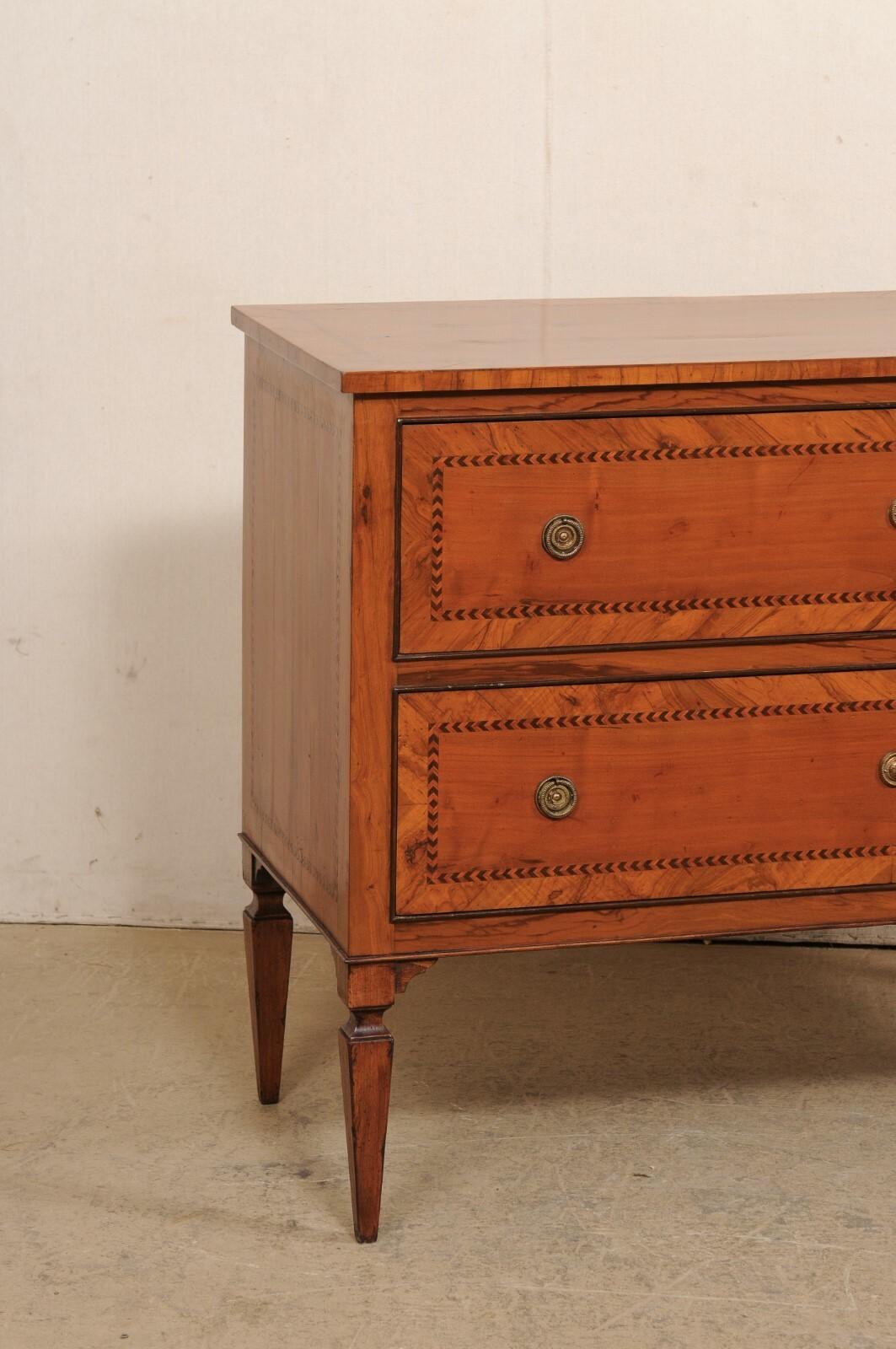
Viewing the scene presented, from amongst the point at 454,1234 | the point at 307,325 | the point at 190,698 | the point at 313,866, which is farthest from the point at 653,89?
the point at 454,1234

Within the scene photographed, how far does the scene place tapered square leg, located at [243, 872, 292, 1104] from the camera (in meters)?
2.93

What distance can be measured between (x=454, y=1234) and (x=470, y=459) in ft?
3.18

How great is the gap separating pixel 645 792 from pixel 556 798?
0.11 metres

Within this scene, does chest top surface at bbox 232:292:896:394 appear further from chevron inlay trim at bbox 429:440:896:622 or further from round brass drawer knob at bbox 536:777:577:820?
round brass drawer knob at bbox 536:777:577:820

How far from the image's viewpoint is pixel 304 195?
346 cm

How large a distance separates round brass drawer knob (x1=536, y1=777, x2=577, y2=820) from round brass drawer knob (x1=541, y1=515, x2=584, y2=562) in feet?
0.88

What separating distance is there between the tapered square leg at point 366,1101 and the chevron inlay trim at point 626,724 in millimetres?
214

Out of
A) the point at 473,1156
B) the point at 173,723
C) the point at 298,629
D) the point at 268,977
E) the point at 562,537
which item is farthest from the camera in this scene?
the point at 173,723

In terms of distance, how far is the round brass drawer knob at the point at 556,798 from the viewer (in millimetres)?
2465

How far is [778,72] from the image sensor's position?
344cm

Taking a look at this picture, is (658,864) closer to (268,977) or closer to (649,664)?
(649,664)

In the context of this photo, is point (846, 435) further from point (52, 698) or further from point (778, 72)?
point (52, 698)

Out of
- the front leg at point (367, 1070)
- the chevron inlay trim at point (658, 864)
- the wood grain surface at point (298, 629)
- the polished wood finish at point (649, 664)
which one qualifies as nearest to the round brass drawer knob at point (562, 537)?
the polished wood finish at point (649, 664)

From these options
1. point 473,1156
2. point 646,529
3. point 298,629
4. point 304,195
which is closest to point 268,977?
point 473,1156
